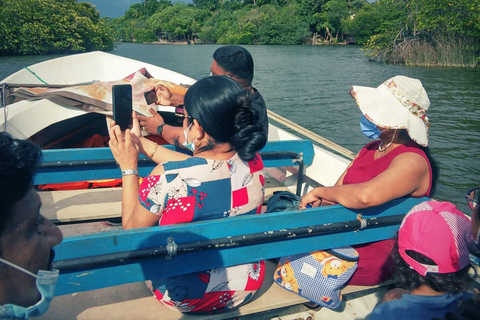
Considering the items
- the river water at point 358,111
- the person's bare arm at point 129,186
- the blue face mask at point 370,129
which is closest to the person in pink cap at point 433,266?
the blue face mask at point 370,129

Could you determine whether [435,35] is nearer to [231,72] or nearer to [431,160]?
[231,72]

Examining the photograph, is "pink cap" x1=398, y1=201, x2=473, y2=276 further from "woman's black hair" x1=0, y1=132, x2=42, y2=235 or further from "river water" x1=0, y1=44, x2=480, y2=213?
"river water" x1=0, y1=44, x2=480, y2=213

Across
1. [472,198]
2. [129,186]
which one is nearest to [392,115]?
[472,198]

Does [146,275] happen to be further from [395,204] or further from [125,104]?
[395,204]

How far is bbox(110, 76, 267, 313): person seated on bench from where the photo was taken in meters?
1.63

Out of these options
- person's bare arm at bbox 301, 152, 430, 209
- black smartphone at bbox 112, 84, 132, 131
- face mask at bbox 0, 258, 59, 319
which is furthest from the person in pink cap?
black smartphone at bbox 112, 84, 132, 131

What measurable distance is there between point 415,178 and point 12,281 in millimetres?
1784

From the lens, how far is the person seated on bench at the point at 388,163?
6.34 feet

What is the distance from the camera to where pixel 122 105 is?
1983 mm

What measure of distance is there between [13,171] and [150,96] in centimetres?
282

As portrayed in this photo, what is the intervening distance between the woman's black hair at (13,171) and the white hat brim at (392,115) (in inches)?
64.8

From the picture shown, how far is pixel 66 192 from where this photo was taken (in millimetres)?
3514

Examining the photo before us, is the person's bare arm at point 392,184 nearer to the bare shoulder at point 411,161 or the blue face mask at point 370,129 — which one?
the bare shoulder at point 411,161

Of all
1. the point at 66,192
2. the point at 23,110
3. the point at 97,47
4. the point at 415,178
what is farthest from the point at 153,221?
the point at 97,47
